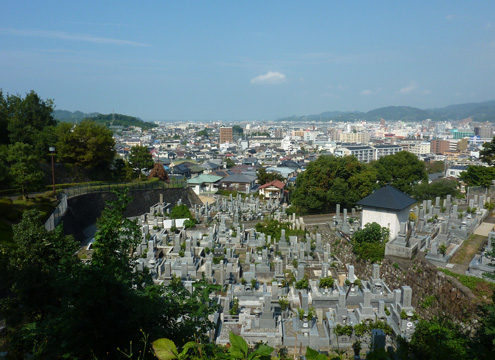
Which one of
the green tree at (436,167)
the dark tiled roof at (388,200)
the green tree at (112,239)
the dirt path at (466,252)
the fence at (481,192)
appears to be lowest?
the green tree at (436,167)

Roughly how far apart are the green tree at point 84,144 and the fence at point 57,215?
19.7 ft

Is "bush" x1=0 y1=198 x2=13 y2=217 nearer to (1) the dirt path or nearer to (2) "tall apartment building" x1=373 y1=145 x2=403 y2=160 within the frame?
A: (1) the dirt path

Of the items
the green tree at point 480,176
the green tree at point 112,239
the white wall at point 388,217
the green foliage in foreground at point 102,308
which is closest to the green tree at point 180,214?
the white wall at point 388,217

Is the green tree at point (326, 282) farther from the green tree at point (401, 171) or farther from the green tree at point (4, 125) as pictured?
the green tree at point (4, 125)

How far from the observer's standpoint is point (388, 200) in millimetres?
13367

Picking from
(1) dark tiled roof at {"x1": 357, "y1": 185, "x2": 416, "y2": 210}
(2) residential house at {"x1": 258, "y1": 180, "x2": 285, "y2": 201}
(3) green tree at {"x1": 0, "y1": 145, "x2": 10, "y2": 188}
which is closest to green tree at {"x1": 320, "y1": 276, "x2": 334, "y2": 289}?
(1) dark tiled roof at {"x1": 357, "y1": 185, "x2": 416, "y2": 210}

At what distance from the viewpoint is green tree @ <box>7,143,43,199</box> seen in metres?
17.4

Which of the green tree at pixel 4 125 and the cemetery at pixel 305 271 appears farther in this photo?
the green tree at pixel 4 125

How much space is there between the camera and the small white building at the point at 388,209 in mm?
13062

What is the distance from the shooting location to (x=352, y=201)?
19.8 metres

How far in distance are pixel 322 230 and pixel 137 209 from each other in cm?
1262

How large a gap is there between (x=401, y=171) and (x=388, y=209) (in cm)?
1418

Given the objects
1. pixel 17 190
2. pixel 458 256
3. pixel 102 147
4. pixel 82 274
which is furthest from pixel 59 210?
pixel 458 256

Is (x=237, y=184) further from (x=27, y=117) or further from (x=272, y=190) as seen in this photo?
(x=27, y=117)
